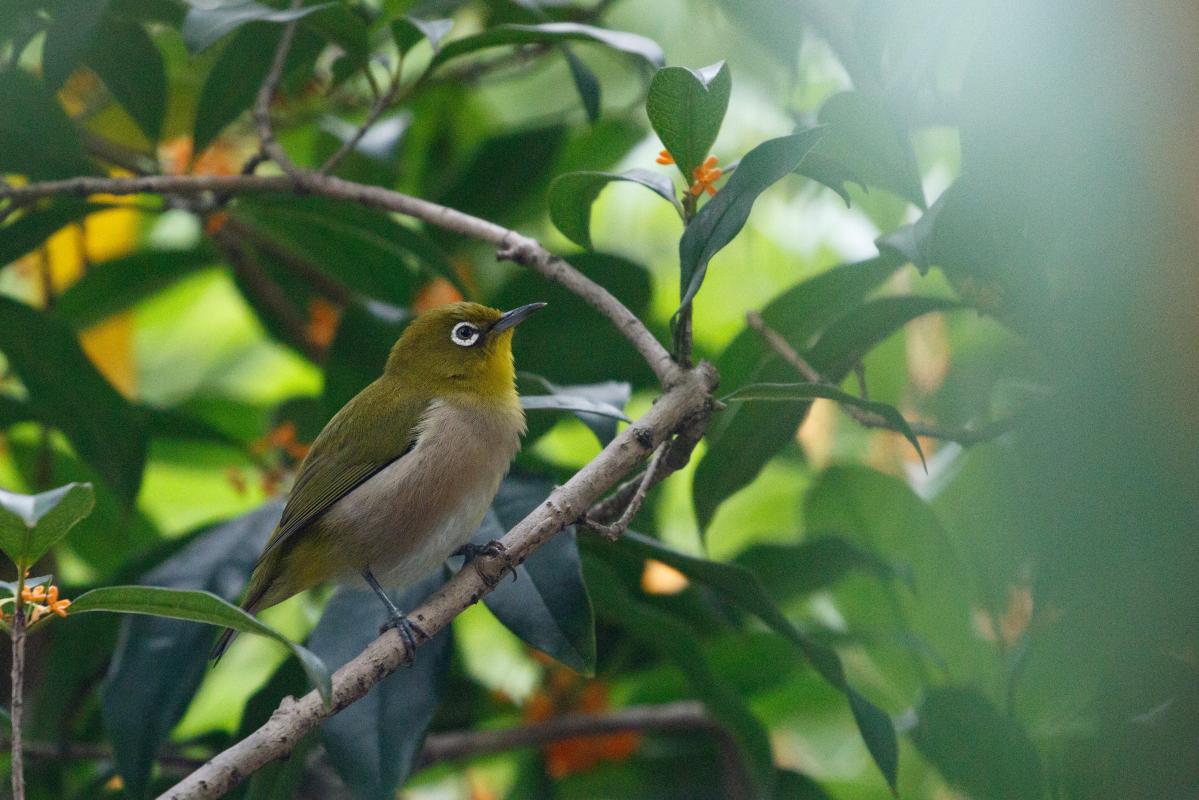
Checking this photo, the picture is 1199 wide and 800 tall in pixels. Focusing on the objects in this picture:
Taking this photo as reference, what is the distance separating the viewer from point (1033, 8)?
1.83m

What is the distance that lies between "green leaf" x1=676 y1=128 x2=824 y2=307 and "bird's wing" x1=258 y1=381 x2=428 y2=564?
1.11m

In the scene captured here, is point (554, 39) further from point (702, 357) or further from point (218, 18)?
point (702, 357)

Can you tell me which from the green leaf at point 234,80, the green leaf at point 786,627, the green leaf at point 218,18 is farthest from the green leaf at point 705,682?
the green leaf at point 234,80

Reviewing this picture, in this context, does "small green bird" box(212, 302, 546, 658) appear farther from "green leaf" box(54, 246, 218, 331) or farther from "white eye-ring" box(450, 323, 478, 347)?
"green leaf" box(54, 246, 218, 331)

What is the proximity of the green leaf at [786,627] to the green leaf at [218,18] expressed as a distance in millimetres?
1356

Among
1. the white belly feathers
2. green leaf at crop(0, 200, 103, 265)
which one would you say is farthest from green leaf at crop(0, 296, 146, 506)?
the white belly feathers

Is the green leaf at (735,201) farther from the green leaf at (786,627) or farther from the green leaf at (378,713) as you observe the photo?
the green leaf at (378,713)

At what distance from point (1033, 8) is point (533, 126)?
91.3 inches

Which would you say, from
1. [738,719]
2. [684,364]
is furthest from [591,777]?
[684,364]

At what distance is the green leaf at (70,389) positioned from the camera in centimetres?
315

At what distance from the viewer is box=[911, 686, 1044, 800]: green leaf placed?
107 inches

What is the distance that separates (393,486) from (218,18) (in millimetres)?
1123

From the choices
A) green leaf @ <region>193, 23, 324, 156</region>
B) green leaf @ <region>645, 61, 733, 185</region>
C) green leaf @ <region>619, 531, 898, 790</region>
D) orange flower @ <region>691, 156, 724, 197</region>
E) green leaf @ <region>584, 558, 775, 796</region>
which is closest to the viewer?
green leaf @ <region>645, 61, 733, 185</region>

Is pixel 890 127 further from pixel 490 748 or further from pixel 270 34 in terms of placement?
pixel 490 748
